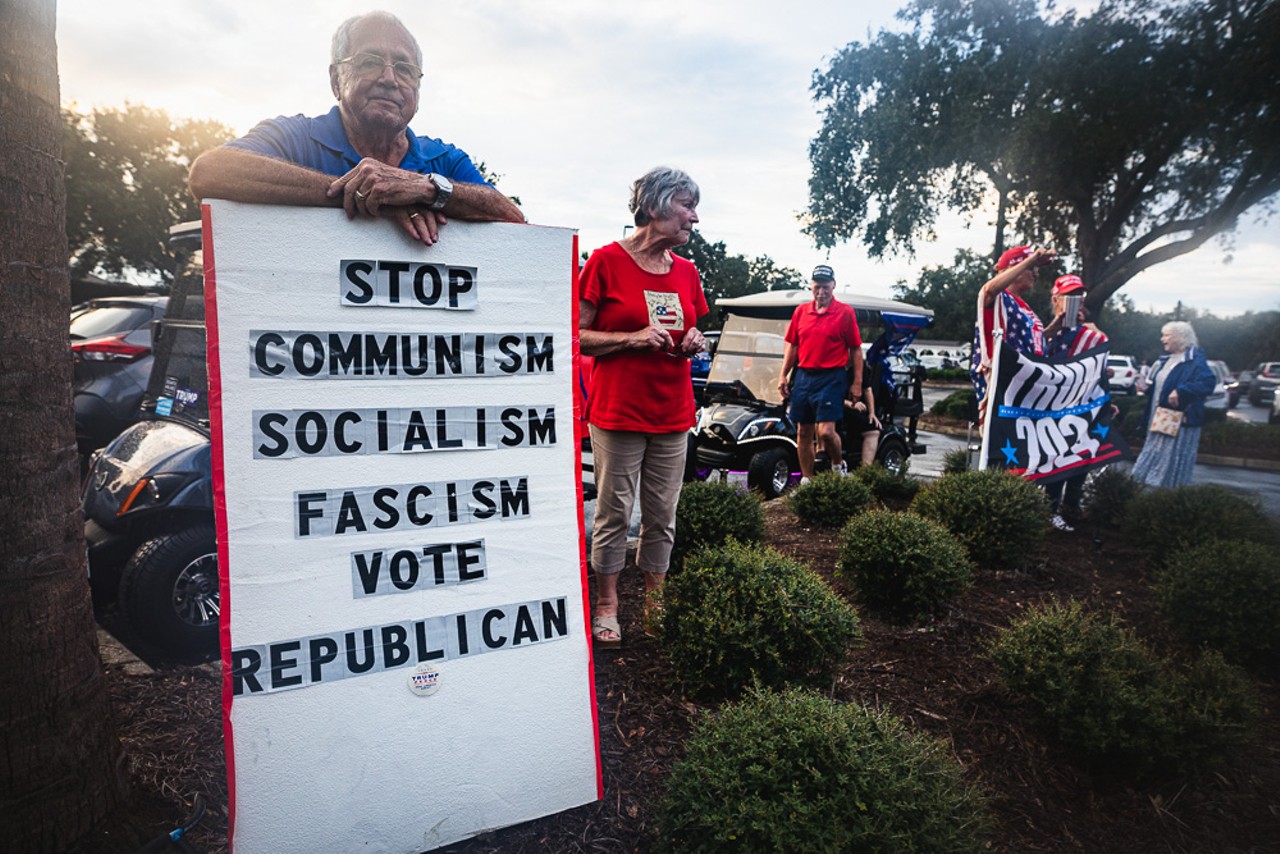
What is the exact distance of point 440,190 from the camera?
5.95 feet

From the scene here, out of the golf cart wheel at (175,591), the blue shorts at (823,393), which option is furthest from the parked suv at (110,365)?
the blue shorts at (823,393)

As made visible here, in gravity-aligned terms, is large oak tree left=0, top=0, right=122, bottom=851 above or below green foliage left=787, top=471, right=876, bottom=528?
above

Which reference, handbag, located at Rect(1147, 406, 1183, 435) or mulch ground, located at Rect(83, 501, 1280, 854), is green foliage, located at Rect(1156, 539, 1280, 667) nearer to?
mulch ground, located at Rect(83, 501, 1280, 854)

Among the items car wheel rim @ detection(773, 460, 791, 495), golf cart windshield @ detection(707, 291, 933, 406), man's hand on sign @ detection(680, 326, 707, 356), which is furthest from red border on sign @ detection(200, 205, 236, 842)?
golf cart windshield @ detection(707, 291, 933, 406)

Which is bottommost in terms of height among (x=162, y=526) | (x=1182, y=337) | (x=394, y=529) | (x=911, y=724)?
(x=911, y=724)

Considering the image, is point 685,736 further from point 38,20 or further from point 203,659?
point 38,20

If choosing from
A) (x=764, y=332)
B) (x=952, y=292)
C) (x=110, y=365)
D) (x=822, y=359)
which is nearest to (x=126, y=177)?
(x=110, y=365)

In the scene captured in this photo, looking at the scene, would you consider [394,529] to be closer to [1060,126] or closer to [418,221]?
[418,221]

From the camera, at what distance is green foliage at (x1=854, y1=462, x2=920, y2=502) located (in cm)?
618

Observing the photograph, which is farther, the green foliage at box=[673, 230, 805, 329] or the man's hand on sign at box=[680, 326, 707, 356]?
the green foliage at box=[673, 230, 805, 329]

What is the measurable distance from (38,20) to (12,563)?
47.2 inches

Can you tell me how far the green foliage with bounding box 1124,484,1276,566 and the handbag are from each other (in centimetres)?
186

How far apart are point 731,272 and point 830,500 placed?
49653mm

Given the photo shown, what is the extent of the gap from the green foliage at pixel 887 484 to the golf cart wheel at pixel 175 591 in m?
4.76
